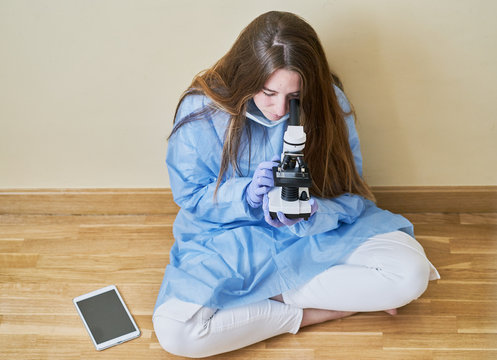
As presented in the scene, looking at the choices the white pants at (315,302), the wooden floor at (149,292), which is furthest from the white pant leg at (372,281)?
the wooden floor at (149,292)

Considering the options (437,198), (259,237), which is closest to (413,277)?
(259,237)

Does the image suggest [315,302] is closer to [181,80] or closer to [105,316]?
[105,316]

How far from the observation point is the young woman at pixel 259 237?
61.5 inches

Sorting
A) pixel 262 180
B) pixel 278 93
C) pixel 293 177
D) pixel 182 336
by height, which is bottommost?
pixel 182 336

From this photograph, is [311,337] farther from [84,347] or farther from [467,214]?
[467,214]

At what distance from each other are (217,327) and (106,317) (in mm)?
405

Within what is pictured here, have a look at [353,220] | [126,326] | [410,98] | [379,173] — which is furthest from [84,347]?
[410,98]

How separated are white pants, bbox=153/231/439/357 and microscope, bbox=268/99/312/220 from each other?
354 millimetres

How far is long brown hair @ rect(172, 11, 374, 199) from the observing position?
138 cm

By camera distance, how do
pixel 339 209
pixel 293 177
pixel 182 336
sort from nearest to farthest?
pixel 293 177 → pixel 182 336 → pixel 339 209

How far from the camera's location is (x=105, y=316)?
177 centimetres

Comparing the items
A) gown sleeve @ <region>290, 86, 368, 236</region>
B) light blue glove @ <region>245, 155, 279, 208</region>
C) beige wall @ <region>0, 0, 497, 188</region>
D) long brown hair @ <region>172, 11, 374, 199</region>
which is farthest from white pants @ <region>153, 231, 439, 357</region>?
beige wall @ <region>0, 0, 497, 188</region>

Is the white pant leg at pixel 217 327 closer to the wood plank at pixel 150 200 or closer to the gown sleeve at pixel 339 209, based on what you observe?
the gown sleeve at pixel 339 209

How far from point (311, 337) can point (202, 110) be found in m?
0.74
